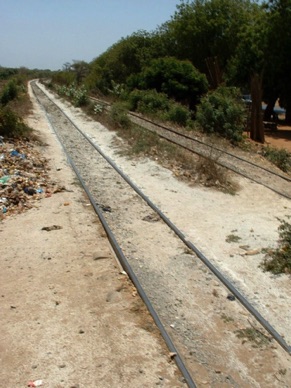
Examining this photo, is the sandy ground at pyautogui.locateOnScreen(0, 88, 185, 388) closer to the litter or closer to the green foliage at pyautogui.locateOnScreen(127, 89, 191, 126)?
the litter

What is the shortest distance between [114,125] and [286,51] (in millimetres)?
13262

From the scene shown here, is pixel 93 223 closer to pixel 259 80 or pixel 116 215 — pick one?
pixel 116 215

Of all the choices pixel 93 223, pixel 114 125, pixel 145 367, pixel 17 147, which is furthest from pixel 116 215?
pixel 114 125

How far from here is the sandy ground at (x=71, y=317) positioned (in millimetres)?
4797

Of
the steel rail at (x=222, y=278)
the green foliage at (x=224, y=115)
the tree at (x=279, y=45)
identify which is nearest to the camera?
the steel rail at (x=222, y=278)

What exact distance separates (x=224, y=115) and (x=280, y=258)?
14.1m

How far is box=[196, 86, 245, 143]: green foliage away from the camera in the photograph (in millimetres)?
20603

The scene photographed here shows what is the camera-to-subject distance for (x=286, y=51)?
2964cm

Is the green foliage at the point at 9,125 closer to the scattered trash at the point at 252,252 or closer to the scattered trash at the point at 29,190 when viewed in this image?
the scattered trash at the point at 29,190

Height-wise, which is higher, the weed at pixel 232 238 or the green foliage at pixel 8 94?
the green foliage at pixel 8 94

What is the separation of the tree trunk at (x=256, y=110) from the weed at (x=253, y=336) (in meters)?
17.7


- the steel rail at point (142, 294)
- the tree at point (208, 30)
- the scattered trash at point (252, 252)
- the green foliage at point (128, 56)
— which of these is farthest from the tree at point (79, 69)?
the scattered trash at point (252, 252)

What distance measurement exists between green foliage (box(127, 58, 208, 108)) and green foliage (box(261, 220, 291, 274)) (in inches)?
835

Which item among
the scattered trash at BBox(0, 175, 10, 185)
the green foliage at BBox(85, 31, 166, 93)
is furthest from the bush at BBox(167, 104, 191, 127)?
the green foliage at BBox(85, 31, 166, 93)
